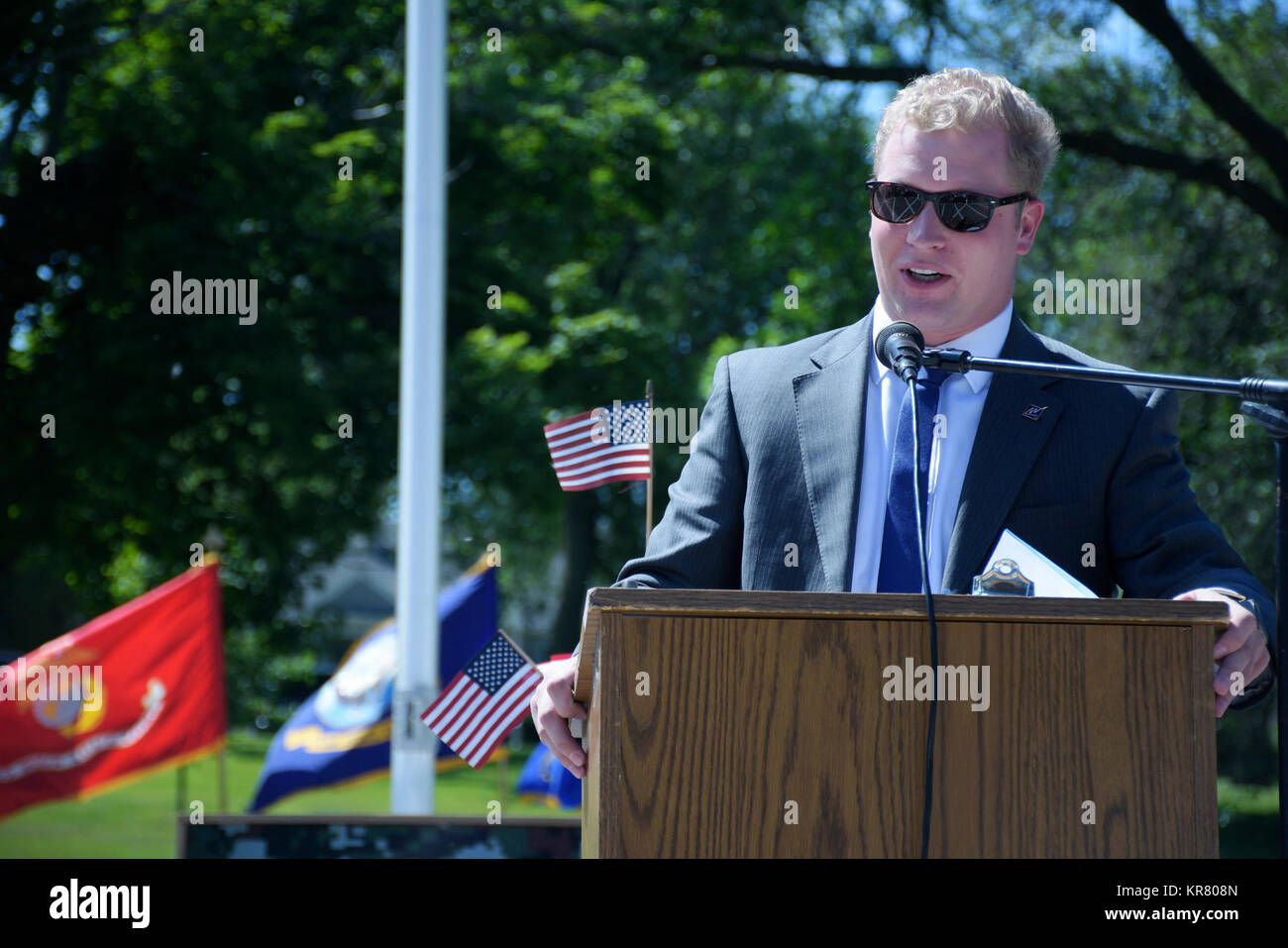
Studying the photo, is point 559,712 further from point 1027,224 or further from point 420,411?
point 420,411

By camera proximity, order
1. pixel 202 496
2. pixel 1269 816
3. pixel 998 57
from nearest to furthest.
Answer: pixel 998 57 < pixel 202 496 < pixel 1269 816

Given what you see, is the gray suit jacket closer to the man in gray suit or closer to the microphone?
the man in gray suit

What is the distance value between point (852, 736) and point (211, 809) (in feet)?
68.4

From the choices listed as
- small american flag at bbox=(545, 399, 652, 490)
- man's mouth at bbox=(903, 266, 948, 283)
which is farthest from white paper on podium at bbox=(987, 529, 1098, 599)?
small american flag at bbox=(545, 399, 652, 490)

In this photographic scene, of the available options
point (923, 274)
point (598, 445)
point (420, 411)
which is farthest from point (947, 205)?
point (420, 411)

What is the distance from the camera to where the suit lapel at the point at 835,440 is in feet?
9.12

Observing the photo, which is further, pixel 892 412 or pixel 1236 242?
pixel 1236 242

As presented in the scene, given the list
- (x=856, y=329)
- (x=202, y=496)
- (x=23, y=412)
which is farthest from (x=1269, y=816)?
(x=856, y=329)

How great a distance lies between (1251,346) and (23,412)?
37.4 ft

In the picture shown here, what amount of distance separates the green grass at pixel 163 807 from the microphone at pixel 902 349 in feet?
31.6

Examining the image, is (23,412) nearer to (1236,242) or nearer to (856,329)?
(1236,242)

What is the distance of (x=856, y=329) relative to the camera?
312 cm
